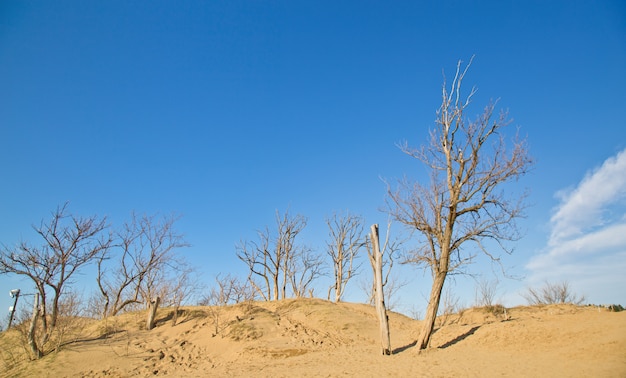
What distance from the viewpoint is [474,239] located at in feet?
47.1

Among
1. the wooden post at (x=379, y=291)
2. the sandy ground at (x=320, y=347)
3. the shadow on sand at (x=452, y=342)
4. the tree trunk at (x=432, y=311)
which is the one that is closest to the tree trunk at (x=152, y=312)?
the sandy ground at (x=320, y=347)

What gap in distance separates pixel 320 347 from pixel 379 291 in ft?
14.0

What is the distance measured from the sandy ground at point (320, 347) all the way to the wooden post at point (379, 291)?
612mm

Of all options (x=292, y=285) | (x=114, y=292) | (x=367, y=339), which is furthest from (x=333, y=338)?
(x=114, y=292)

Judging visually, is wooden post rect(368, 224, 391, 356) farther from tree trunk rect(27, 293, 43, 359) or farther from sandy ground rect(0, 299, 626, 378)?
tree trunk rect(27, 293, 43, 359)

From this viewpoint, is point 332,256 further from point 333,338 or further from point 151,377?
point 151,377

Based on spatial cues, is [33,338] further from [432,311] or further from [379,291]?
[432,311]

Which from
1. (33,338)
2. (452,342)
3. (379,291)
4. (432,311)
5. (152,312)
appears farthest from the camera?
(152,312)

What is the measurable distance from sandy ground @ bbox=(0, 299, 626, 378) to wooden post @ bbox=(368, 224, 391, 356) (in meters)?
0.61

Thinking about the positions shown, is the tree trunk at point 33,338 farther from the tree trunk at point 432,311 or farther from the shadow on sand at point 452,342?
the tree trunk at point 432,311

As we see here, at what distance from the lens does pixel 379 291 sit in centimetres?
1527

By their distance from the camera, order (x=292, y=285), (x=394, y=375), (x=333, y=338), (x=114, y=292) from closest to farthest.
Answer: (x=394, y=375)
(x=333, y=338)
(x=114, y=292)
(x=292, y=285)

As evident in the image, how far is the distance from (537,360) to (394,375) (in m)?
4.82

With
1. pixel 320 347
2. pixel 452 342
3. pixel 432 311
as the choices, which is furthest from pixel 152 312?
pixel 452 342
